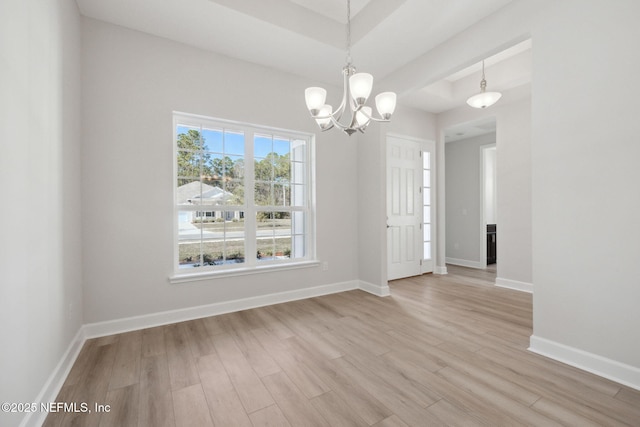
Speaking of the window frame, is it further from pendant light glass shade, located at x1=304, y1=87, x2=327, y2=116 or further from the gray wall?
the gray wall

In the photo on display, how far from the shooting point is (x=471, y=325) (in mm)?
2770

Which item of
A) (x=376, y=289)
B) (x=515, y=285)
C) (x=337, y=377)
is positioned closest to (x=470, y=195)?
(x=515, y=285)

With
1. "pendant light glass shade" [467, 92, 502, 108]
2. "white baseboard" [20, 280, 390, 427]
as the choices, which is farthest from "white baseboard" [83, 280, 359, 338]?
"pendant light glass shade" [467, 92, 502, 108]

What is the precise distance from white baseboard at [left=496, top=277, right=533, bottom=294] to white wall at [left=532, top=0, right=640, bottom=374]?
2.12 metres

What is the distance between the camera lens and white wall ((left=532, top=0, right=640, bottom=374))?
5.91ft

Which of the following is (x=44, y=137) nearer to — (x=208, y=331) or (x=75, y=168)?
(x=75, y=168)

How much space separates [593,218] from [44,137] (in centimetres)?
374

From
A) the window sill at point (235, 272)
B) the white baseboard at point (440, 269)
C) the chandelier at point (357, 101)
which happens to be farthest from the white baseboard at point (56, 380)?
the white baseboard at point (440, 269)

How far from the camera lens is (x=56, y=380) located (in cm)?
178

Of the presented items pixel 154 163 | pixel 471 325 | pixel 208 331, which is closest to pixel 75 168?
pixel 154 163

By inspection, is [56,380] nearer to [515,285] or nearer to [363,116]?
[363,116]

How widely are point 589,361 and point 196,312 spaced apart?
3464 millimetres

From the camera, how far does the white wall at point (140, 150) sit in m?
2.55

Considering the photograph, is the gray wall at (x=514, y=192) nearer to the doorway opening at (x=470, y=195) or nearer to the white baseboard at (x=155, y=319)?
the doorway opening at (x=470, y=195)
